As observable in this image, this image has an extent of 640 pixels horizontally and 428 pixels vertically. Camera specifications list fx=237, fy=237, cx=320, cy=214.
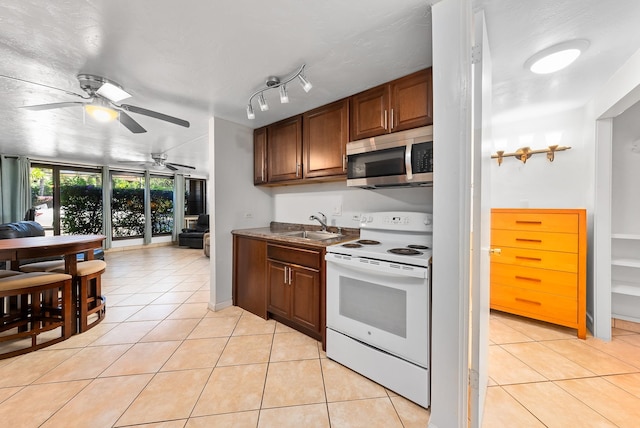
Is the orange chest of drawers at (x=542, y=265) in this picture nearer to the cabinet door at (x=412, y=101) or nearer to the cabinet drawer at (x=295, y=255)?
the cabinet door at (x=412, y=101)

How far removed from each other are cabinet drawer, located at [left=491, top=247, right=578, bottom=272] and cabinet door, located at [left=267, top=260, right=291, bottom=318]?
83.0 inches

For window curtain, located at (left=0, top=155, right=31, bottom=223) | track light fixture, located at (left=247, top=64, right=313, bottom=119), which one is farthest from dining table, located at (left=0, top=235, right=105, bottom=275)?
window curtain, located at (left=0, top=155, right=31, bottom=223)

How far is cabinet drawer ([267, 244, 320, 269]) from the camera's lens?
2.03 meters

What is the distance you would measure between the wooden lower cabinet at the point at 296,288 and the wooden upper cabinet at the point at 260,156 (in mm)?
989

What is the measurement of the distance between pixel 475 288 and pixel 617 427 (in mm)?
1165

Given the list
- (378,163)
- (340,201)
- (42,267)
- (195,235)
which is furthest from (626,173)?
(195,235)

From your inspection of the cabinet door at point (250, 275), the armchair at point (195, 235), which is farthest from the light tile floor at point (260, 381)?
the armchair at point (195, 235)

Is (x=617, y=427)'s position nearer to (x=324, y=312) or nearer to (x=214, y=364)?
(x=324, y=312)

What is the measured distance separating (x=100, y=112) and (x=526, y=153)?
424 cm

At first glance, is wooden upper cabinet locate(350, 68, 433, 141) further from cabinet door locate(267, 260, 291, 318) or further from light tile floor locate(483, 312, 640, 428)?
light tile floor locate(483, 312, 640, 428)

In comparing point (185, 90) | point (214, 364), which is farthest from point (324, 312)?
point (185, 90)

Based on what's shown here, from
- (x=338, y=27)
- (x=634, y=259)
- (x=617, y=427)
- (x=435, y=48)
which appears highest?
(x=338, y=27)

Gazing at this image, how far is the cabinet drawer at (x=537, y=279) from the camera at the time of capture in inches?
86.1

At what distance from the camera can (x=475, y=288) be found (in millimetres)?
1149
